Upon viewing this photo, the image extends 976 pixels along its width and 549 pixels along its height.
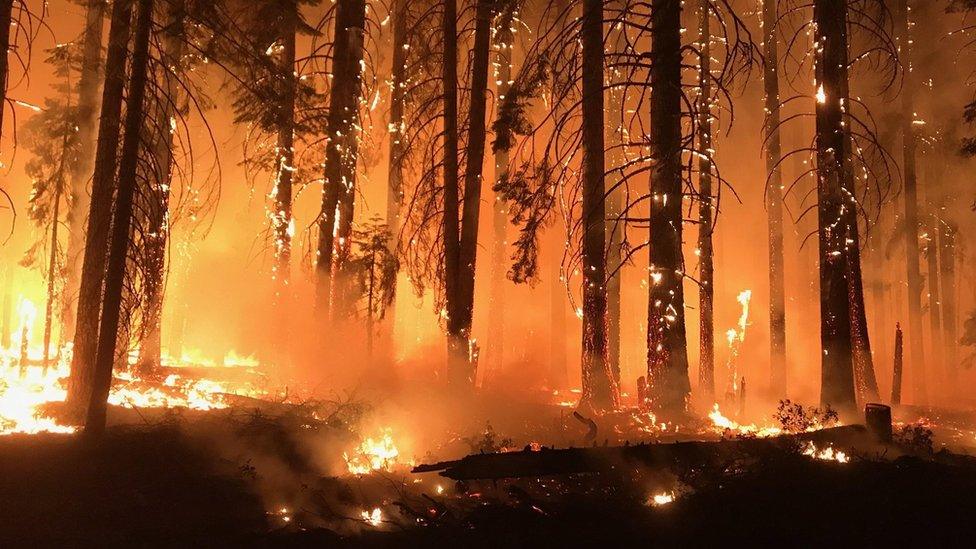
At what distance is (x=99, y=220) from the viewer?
33.7 feet

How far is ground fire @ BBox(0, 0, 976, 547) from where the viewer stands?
6609mm

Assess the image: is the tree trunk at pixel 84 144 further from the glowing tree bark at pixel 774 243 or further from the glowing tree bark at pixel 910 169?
the glowing tree bark at pixel 910 169

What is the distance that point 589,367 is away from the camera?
43.1 feet

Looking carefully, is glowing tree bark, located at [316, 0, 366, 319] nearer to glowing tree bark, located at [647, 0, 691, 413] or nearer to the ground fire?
the ground fire

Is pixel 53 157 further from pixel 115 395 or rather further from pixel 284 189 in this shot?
pixel 115 395

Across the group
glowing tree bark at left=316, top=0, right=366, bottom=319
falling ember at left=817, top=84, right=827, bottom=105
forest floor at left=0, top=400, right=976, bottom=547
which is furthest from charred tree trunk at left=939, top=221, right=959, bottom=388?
glowing tree bark at left=316, top=0, right=366, bottom=319

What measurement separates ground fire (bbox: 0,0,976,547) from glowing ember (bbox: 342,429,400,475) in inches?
2.1

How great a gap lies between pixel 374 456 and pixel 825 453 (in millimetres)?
6647

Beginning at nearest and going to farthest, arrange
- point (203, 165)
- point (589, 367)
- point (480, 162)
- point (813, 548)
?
point (813, 548), point (589, 367), point (480, 162), point (203, 165)

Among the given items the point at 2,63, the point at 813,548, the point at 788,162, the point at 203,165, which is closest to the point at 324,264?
the point at 2,63

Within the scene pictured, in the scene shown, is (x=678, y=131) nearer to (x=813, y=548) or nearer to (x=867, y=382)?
(x=813, y=548)

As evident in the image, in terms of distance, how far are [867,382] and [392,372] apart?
485 inches

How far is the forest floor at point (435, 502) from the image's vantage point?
5.96 m

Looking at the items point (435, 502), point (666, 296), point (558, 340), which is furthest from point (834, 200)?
point (558, 340)
